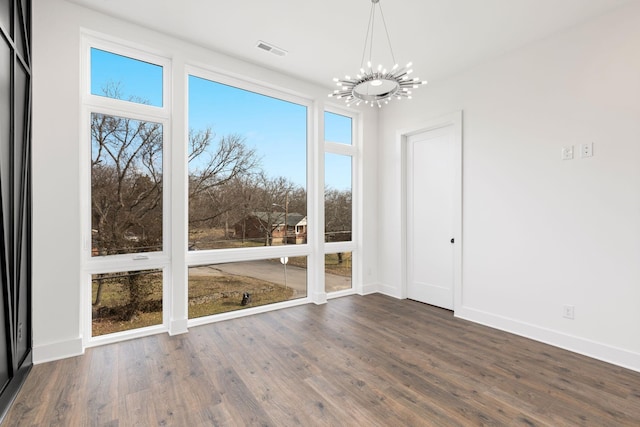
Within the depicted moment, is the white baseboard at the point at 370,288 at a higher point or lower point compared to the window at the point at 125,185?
lower

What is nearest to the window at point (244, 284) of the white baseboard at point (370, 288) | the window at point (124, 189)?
the window at point (124, 189)

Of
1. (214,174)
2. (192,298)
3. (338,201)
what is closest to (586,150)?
(338,201)

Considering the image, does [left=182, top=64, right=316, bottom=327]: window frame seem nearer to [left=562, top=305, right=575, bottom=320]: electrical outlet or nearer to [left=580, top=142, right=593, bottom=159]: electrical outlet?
[left=562, top=305, right=575, bottom=320]: electrical outlet

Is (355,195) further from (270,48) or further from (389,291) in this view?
(270,48)

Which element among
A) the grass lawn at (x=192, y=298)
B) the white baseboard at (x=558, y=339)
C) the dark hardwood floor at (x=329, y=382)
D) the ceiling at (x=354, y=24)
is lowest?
the dark hardwood floor at (x=329, y=382)

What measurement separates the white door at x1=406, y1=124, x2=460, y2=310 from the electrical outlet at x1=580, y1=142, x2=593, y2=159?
1.24 metres

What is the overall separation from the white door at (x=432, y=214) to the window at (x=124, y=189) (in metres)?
3.32

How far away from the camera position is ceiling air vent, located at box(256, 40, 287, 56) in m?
3.44

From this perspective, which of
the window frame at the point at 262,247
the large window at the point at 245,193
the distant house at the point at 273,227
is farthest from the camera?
the distant house at the point at 273,227

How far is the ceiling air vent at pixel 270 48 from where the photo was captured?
3438 millimetres

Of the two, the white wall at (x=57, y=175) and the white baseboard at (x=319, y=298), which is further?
the white baseboard at (x=319, y=298)

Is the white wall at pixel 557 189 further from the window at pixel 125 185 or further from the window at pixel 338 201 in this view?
the window at pixel 125 185

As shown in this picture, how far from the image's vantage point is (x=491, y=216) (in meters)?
3.67

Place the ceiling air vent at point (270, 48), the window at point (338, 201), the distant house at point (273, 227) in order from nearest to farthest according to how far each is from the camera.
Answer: the ceiling air vent at point (270, 48) < the distant house at point (273, 227) < the window at point (338, 201)
